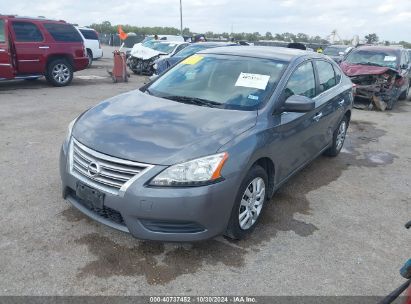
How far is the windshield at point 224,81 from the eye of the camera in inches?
145

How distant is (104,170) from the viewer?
2.91 metres

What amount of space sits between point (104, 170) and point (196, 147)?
751 mm

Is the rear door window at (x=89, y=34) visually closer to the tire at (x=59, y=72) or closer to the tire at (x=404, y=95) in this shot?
the tire at (x=59, y=72)

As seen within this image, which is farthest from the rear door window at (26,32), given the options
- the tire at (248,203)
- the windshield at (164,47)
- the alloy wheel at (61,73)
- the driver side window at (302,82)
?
the tire at (248,203)

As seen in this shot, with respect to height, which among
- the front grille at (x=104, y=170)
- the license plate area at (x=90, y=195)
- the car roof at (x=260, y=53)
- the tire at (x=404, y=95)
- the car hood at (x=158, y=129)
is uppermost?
the car roof at (x=260, y=53)

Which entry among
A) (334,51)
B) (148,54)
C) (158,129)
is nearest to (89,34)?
(148,54)

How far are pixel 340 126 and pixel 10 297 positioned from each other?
5.00 m

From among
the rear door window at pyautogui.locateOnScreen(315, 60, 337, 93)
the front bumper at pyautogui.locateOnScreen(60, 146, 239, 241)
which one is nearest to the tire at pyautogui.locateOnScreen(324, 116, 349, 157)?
the rear door window at pyautogui.locateOnScreen(315, 60, 337, 93)

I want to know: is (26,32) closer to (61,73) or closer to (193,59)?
(61,73)

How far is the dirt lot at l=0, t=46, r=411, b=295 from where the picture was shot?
9.16ft

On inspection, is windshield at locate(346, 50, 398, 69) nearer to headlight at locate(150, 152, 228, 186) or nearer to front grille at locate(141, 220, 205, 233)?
headlight at locate(150, 152, 228, 186)

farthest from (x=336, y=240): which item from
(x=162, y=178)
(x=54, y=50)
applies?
(x=54, y=50)

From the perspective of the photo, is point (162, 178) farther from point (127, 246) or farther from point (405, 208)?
point (405, 208)

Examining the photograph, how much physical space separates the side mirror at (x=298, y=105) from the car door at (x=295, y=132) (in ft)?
0.27
